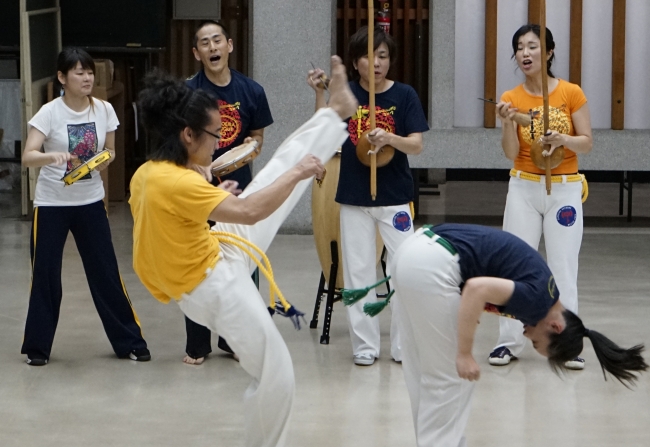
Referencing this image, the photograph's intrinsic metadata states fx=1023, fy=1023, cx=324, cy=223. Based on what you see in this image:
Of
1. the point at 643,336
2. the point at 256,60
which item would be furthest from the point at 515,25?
the point at 643,336

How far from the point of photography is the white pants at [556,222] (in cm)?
472

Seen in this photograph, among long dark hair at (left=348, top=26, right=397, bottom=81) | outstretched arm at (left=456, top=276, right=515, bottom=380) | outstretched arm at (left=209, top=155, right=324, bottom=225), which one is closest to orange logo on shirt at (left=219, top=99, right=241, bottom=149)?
long dark hair at (left=348, top=26, right=397, bottom=81)

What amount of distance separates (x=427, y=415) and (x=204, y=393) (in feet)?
4.66

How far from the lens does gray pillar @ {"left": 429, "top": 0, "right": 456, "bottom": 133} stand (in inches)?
321

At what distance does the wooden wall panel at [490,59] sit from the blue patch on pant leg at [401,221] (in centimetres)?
378

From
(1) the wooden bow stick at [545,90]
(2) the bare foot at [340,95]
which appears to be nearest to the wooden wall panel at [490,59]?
(1) the wooden bow stick at [545,90]

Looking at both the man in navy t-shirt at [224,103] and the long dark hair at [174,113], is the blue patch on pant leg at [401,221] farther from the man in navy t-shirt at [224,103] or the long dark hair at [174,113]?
the long dark hair at [174,113]

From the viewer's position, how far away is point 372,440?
393 centimetres

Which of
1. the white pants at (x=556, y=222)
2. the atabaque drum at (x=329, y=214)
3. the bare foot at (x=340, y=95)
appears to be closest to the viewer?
the bare foot at (x=340, y=95)

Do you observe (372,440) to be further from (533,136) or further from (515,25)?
(515,25)

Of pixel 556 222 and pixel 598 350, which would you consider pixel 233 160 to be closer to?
pixel 556 222

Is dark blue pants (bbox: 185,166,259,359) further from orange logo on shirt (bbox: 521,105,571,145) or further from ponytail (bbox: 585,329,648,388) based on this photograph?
ponytail (bbox: 585,329,648,388)

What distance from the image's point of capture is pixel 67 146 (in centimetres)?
486

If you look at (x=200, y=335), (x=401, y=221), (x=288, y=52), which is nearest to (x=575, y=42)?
(x=288, y=52)
